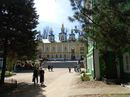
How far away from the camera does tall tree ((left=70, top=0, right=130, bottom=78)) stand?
51.2 feet

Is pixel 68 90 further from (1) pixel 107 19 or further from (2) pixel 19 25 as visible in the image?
(1) pixel 107 19

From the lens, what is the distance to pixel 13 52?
106 feet

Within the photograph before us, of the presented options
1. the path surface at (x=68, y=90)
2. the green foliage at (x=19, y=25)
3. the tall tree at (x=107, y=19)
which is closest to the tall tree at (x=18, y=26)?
the green foliage at (x=19, y=25)

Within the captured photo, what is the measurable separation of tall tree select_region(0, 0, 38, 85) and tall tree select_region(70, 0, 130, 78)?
13321mm

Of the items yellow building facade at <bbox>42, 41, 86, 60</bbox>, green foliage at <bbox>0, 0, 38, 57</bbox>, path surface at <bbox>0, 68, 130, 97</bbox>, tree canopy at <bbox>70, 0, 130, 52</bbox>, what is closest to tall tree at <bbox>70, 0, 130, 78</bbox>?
tree canopy at <bbox>70, 0, 130, 52</bbox>

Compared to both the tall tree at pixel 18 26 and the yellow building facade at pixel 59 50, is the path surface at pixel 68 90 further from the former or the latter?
the yellow building facade at pixel 59 50

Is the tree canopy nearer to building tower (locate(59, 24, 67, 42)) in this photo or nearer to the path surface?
the path surface

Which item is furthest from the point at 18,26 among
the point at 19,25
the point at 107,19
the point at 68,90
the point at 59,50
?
the point at 59,50

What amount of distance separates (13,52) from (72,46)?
4171 inches

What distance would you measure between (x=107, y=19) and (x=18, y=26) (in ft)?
51.3

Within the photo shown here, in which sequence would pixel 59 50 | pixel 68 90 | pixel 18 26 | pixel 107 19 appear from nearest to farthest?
pixel 107 19
pixel 68 90
pixel 18 26
pixel 59 50

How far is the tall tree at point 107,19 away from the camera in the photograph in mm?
15609

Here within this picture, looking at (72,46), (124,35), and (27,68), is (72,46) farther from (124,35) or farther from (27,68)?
(124,35)

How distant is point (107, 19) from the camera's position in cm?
1605
